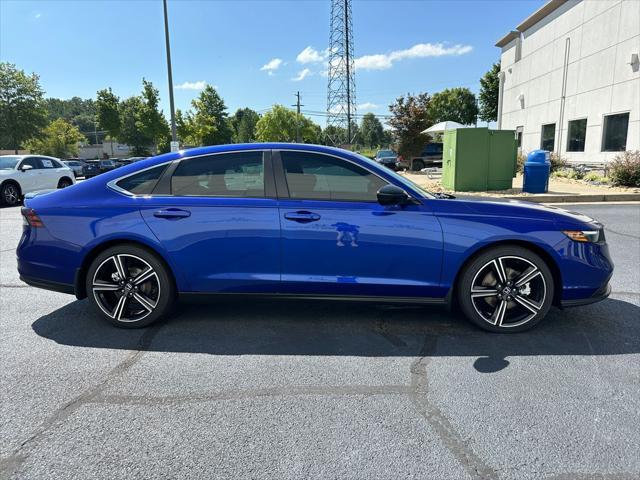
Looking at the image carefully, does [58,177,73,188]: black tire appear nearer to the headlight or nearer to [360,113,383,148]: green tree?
the headlight

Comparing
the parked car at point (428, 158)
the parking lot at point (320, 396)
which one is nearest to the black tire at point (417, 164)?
the parked car at point (428, 158)

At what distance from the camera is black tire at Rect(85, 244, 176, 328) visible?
3787 millimetres

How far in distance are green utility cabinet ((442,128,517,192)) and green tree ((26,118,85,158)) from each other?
159 ft

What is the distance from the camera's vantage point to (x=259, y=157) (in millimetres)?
3855

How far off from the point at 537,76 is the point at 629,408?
998 inches

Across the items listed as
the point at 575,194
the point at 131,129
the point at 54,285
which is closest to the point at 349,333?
the point at 54,285

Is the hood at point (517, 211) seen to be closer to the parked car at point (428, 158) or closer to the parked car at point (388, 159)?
the parked car at point (388, 159)

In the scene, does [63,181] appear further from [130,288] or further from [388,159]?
[388,159]

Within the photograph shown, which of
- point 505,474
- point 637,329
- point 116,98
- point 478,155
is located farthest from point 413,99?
point 116,98

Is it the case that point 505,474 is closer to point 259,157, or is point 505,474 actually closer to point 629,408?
point 629,408

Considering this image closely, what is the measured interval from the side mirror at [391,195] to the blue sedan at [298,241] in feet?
0.04

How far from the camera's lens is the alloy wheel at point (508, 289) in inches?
144

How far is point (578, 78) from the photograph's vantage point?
19688 millimetres

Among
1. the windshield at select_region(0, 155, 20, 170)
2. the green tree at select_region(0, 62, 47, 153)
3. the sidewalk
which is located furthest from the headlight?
the green tree at select_region(0, 62, 47, 153)
